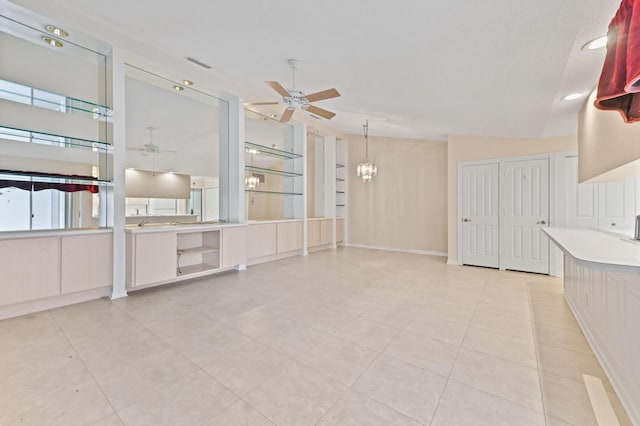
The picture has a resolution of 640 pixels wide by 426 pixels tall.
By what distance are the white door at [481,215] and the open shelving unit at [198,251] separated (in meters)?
4.88

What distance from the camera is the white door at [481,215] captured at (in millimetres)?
5273

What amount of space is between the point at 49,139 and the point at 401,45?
4170 mm

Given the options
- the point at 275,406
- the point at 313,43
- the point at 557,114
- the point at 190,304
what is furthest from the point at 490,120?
the point at 190,304

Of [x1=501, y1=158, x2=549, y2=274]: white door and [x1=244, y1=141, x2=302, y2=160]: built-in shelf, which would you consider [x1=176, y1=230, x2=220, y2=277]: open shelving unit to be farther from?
[x1=501, y1=158, x2=549, y2=274]: white door

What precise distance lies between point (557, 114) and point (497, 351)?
318 centimetres

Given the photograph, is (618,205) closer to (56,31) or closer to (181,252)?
(181,252)

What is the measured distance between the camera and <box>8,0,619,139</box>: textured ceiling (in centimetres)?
190

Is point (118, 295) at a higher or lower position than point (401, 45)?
lower

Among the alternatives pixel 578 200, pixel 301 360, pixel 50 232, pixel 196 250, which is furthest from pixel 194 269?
pixel 578 200

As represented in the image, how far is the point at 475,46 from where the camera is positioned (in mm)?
2213

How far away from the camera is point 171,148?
4891 millimetres

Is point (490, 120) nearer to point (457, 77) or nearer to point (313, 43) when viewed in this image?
point (457, 77)

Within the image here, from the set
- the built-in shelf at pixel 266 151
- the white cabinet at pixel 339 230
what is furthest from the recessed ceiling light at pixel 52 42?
the white cabinet at pixel 339 230

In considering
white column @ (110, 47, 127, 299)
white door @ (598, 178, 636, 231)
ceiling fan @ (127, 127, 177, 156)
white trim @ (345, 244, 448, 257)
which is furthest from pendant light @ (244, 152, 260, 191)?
white door @ (598, 178, 636, 231)
